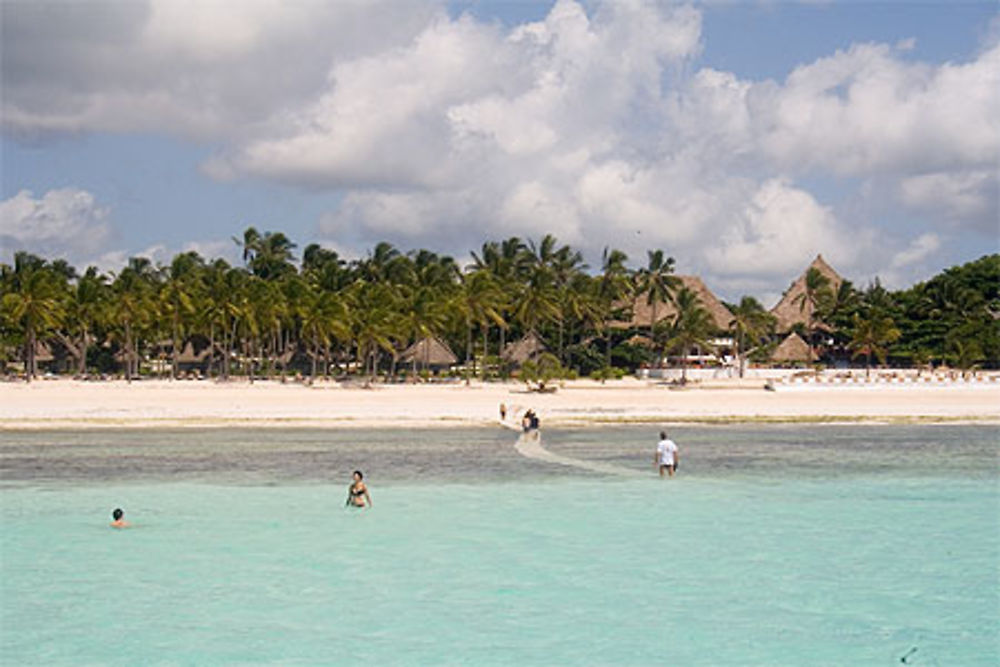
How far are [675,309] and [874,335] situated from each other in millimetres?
17147

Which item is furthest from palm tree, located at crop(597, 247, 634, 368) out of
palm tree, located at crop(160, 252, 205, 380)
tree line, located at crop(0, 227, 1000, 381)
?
palm tree, located at crop(160, 252, 205, 380)

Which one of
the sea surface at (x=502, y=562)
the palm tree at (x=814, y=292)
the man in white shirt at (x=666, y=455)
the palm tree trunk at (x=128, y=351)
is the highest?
the palm tree at (x=814, y=292)

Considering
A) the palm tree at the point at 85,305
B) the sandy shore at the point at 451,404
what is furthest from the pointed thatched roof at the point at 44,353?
the sandy shore at the point at 451,404

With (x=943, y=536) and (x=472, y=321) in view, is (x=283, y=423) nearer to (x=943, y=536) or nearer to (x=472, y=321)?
(x=943, y=536)

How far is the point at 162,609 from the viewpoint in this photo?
46.9 ft

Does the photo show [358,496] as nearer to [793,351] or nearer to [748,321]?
[748,321]

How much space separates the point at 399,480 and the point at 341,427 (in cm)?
1476

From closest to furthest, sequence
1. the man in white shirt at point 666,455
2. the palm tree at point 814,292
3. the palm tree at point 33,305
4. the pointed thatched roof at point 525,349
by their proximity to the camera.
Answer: the man in white shirt at point 666,455
the palm tree at point 33,305
the pointed thatched roof at point 525,349
the palm tree at point 814,292

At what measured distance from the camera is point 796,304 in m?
87.2

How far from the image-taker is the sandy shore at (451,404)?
136 ft

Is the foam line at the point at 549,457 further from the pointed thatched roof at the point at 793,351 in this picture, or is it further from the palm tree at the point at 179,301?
the pointed thatched roof at the point at 793,351

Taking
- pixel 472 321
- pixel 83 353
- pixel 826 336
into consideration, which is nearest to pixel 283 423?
pixel 472 321

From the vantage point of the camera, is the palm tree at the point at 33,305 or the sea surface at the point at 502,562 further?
the palm tree at the point at 33,305

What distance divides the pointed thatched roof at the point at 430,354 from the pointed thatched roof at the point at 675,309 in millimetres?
13338
